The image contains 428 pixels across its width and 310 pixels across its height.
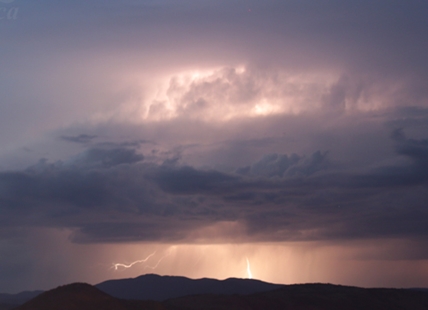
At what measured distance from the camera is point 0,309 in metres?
143

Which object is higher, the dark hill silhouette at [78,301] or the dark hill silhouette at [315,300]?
the dark hill silhouette at [315,300]

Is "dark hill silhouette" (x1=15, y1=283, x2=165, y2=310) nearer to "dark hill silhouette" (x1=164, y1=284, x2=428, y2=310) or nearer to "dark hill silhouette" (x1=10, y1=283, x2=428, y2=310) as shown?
"dark hill silhouette" (x1=10, y1=283, x2=428, y2=310)

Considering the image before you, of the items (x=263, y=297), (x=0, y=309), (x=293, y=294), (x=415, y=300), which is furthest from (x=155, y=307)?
(x=0, y=309)

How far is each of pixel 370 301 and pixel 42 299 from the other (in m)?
69.4

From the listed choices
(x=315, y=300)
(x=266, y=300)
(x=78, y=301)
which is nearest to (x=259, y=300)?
(x=266, y=300)

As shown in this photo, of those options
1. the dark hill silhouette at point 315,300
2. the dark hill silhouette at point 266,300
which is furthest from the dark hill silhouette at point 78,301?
the dark hill silhouette at point 315,300

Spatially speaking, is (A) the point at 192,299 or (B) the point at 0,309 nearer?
(A) the point at 192,299

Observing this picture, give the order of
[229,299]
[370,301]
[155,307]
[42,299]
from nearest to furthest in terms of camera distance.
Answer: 1. [42,299]
2. [155,307]
3. [229,299]
4. [370,301]

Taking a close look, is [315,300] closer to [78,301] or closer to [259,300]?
[259,300]

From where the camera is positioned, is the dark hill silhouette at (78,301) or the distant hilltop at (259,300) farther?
the distant hilltop at (259,300)

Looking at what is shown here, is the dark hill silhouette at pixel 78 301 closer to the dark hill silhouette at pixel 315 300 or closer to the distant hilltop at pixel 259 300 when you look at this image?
the distant hilltop at pixel 259 300

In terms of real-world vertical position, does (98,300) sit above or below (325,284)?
below

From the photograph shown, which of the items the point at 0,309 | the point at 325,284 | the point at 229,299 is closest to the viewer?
the point at 229,299

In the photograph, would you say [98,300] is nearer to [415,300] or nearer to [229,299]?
[229,299]
